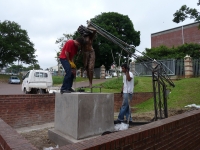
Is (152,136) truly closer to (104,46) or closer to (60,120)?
(60,120)

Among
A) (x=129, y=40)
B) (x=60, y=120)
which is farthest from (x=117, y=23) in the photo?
(x=60, y=120)

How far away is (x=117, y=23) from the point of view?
34.3m

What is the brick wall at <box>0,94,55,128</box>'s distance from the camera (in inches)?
268

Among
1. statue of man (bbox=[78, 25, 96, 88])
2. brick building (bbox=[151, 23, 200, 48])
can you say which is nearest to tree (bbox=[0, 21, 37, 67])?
brick building (bbox=[151, 23, 200, 48])

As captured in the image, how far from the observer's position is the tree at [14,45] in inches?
1570

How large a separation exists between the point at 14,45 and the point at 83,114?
39826mm

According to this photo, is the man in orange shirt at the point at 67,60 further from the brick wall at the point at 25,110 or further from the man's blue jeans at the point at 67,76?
the brick wall at the point at 25,110

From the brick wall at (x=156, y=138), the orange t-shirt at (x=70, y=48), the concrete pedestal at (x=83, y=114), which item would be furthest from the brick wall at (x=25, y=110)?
the brick wall at (x=156, y=138)

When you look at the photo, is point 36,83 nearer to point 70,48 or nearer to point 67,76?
point 67,76

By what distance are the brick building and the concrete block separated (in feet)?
101

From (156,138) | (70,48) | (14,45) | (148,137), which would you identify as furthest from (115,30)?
(148,137)

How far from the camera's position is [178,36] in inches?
1348

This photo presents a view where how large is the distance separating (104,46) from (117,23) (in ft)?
20.4

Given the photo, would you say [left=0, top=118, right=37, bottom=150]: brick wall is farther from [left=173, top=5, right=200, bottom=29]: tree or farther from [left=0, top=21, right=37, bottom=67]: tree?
[left=0, top=21, right=37, bottom=67]: tree
